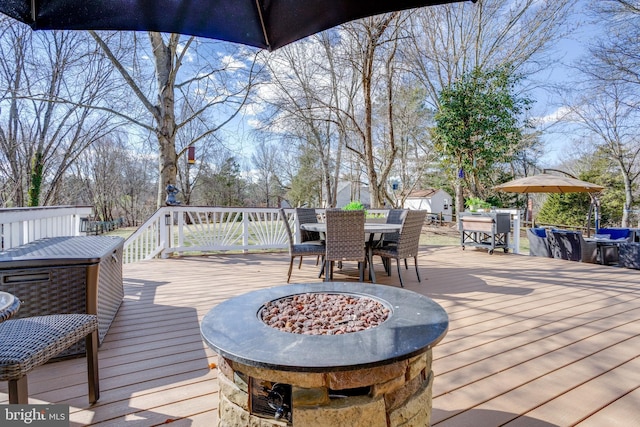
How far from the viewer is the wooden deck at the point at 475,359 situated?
161 cm

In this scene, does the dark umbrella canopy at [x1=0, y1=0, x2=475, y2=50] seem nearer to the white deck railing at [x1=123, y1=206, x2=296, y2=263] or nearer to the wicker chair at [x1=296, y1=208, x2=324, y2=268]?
the wicker chair at [x1=296, y1=208, x2=324, y2=268]

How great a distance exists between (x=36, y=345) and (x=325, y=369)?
118 centimetres

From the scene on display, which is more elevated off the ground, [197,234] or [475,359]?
[197,234]

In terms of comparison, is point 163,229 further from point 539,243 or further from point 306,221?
point 539,243

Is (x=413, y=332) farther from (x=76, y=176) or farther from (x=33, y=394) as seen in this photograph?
(x=76, y=176)

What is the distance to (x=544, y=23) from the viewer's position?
424 inches

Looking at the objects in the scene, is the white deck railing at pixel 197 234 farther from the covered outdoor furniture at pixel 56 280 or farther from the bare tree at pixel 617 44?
the bare tree at pixel 617 44

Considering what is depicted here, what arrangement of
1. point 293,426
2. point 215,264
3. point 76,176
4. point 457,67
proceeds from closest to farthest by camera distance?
1. point 293,426
2. point 215,264
3. point 457,67
4. point 76,176

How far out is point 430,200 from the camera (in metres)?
25.8

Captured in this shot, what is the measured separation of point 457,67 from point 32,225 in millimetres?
13245

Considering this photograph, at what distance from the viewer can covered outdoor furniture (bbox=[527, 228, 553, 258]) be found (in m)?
6.41

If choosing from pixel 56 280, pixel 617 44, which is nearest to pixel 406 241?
pixel 56 280

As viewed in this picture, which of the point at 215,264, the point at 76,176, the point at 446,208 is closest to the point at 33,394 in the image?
the point at 215,264

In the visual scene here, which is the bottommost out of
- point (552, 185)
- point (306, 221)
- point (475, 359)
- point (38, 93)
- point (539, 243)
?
point (475, 359)
